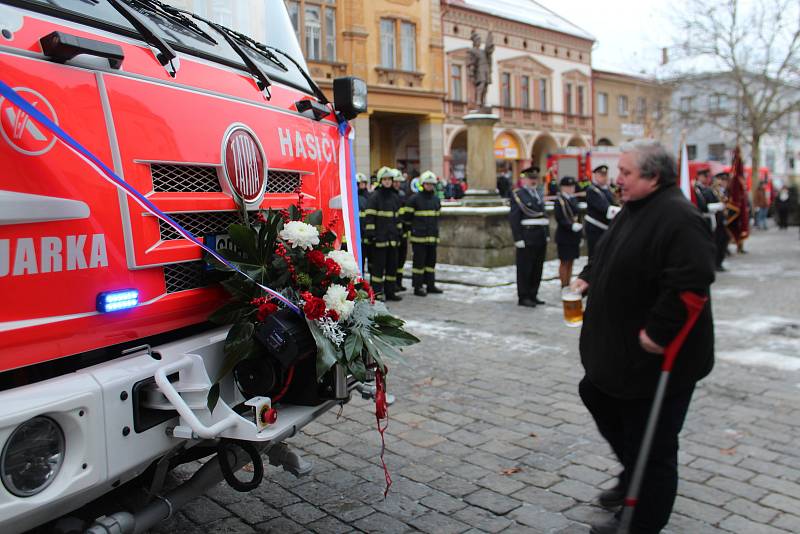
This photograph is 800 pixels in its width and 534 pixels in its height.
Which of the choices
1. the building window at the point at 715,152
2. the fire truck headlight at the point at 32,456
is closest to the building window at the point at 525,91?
the building window at the point at 715,152

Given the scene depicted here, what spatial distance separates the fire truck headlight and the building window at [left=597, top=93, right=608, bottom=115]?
1791 inches

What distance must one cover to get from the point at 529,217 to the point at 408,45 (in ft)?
72.0

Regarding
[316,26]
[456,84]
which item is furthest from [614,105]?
[316,26]

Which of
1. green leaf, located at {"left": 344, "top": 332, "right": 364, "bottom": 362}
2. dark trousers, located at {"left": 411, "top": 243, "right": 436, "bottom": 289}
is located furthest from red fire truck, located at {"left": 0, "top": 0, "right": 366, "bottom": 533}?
dark trousers, located at {"left": 411, "top": 243, "right": 436, "bottom": 289}

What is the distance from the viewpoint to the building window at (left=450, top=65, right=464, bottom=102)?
33.2 m

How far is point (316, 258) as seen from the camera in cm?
287

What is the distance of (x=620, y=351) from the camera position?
3.02m

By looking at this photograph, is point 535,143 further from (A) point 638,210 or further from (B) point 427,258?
(A) point 638,210

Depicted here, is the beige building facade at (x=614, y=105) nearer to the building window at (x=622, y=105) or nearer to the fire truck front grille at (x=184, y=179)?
the building window at (x=622, y=105)

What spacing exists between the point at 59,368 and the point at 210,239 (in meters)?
0.77

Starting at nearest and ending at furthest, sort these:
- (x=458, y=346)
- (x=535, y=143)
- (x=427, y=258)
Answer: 1. (x=458, y=346)
2. (x=427, y=258)
3. (x=535, y=143)

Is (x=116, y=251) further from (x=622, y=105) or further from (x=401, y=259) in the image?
(x=622, y=105)

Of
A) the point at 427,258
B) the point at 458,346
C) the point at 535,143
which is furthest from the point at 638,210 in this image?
the point at 535,143

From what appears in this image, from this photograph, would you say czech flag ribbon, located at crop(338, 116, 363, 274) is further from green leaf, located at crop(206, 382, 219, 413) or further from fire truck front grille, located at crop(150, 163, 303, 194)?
green leaf, located at crop(206, 382, 219, 413)
